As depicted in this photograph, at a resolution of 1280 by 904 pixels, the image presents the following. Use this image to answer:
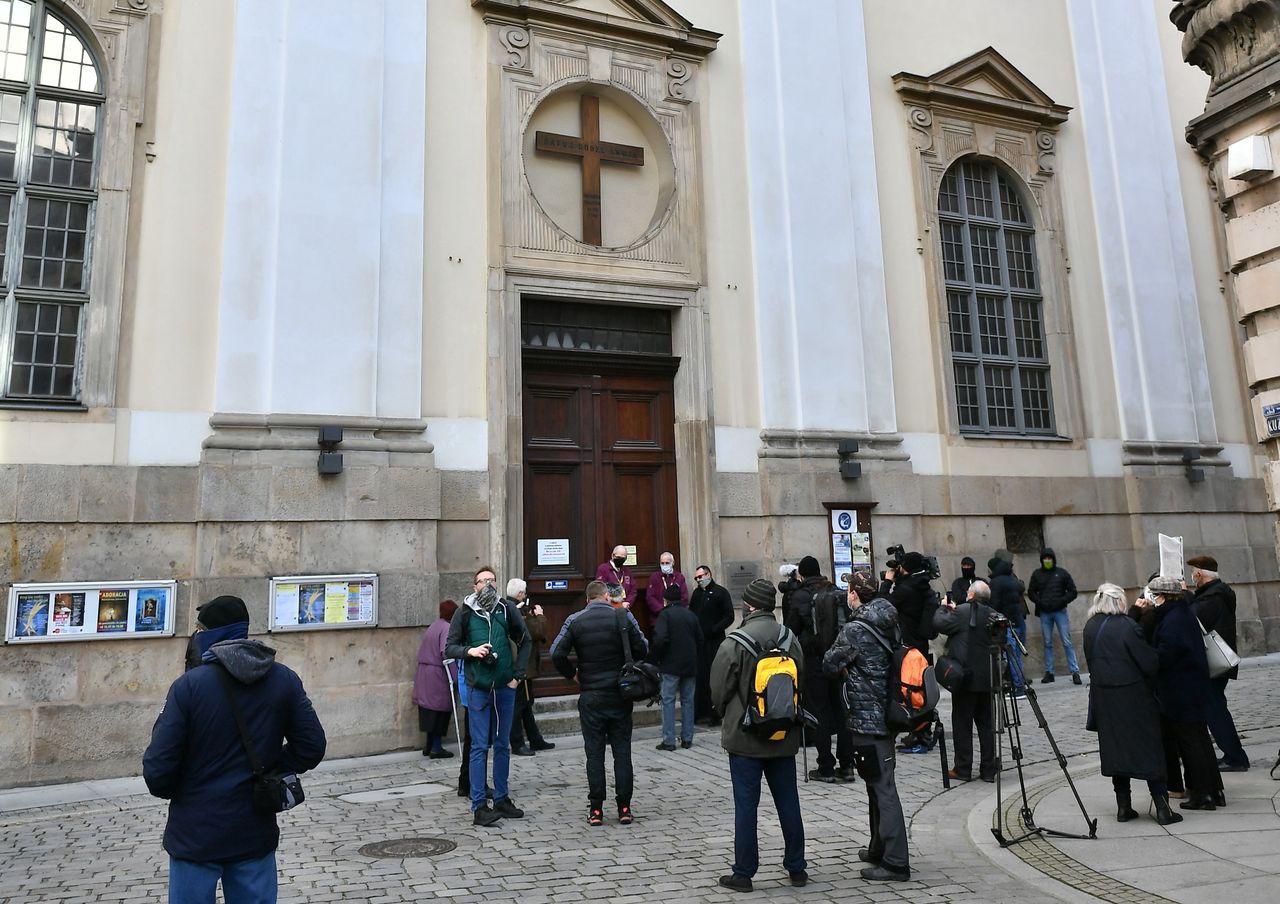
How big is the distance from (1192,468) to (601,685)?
1299 cm

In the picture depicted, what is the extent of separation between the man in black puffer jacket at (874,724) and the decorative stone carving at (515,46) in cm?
958

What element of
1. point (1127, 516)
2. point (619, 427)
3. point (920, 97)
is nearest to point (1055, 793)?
point (619, 427)

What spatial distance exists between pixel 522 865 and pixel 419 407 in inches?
260

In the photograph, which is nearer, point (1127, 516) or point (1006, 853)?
point (1006, 853)

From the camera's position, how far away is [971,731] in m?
9.13

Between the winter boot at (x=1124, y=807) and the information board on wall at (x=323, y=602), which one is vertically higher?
the information board on wall at (x=323, y=602)

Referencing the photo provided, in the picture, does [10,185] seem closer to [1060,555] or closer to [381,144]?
[381,144]

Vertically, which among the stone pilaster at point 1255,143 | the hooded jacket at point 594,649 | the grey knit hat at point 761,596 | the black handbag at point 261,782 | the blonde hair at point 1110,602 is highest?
the stone pilaster at point 1255,143

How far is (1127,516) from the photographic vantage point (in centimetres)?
1636

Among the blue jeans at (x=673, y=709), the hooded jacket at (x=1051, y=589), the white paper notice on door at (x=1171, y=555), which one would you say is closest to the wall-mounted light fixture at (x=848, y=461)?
the hooded jacket at (x=1051, y=589)

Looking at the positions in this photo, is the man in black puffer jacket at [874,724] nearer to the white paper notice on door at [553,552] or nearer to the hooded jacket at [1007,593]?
the white paper notice on door at [553,552]

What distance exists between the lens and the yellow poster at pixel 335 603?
36.2 ft

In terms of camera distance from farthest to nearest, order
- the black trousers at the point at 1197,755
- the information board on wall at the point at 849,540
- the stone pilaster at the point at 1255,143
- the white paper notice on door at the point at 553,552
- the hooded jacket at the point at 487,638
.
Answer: the information board on wall at the point at 849,540 → the white paper notice on door at the point at 553,552 → the stone pilaster at the point at 1255,143 → the hooded jacket at the point at 487,638 → the black trousers at the point at 1197,755

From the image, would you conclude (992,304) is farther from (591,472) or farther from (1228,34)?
(591,472)
